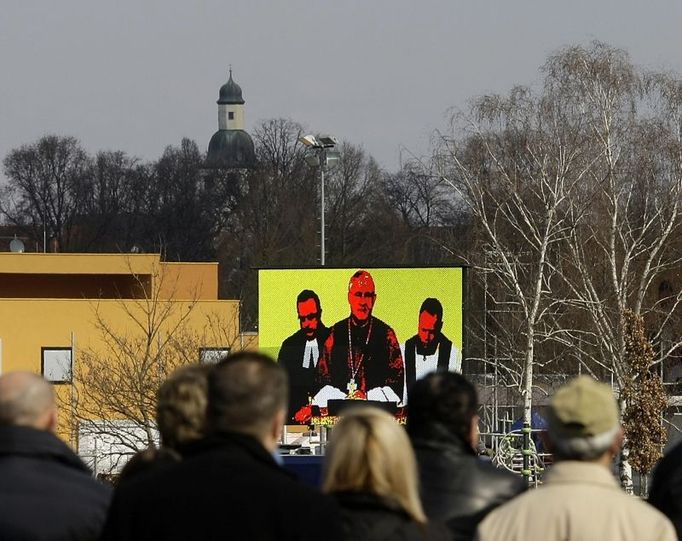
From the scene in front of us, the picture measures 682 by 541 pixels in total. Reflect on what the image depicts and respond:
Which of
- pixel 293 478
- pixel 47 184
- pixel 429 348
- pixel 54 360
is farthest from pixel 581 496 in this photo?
pixel 47 184

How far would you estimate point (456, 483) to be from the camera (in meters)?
5.83

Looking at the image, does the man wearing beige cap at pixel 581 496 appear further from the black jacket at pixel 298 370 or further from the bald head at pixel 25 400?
the black jacket at pixel 298 370

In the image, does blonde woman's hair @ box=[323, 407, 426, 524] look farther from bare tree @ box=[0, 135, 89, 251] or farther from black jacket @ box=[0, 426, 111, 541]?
bare tree @ box=[0, 135, 89, 251]

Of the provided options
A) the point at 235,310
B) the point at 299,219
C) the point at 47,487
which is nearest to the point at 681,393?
A: the point at 235,310

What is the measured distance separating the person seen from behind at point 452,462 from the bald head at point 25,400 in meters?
1.31

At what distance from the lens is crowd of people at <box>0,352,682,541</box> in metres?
4.31

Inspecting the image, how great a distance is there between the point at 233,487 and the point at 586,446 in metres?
1.05

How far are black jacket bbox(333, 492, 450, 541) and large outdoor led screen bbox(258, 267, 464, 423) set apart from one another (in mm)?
Answer: 24791

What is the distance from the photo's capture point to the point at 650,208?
45.2m

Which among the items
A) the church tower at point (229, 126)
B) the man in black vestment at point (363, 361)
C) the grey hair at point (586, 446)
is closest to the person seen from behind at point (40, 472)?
the grey hair at point (586, 446)

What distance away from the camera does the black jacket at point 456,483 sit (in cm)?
580

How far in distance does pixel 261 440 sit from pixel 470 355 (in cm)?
4635

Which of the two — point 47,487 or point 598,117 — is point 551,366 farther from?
point 47,487

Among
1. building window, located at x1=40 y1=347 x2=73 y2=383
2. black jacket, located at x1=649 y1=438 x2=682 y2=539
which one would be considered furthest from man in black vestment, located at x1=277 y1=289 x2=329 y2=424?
black jacket, located at x1=649 y1=438 x2=682 y2=539
